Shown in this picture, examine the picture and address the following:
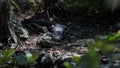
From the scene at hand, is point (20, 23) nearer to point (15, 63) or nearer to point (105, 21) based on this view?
point (105, 21)

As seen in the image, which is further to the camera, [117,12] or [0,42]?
[117,12]

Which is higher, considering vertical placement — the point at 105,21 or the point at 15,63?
the point at 15,63

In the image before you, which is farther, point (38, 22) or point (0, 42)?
point (38, 22)

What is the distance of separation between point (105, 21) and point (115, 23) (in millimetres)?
216

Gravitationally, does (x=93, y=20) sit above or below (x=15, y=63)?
below

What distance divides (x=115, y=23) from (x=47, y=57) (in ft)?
7.04

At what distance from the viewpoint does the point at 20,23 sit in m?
4.89

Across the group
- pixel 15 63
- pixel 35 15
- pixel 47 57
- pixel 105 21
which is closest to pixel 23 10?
pixel 35 15

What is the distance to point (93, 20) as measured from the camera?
5.30m

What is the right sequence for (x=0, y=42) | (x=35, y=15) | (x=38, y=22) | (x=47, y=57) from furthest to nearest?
(x=35, y=15) → (x=38, y=22) → (x=0, y=42) → (x=47, y=57)

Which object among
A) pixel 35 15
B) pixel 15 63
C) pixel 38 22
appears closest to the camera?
pixel 15 63

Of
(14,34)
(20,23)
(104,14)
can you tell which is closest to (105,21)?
(104,14)

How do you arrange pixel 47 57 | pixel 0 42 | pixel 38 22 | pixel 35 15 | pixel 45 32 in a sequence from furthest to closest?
pixel 35 15 → pixel 38 22 → pixel 45 32 → pixel 0 42 → pixel 47 57

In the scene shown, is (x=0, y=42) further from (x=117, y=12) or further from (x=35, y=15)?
(x=117, y=12)
